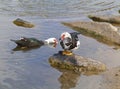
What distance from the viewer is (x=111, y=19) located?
20734mm

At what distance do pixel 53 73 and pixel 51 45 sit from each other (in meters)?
3.03

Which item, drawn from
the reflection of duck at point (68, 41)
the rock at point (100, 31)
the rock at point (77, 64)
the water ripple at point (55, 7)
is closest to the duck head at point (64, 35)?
the reflection of duck at point (68, 41)

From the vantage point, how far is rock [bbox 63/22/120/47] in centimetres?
1673

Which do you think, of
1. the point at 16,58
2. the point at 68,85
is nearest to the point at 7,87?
the point at 68,85

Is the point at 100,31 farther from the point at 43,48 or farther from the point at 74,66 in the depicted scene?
the point at 74,66

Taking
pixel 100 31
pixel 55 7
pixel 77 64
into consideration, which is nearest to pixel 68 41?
pixel 77 64

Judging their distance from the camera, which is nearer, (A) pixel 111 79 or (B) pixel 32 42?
(A) pixel 111 79

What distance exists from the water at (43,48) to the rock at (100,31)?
62 cm

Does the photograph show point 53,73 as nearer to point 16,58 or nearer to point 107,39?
point 16,58

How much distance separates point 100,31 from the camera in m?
17.7

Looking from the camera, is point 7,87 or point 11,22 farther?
point 11,22

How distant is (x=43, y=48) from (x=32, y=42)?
0.51 metres

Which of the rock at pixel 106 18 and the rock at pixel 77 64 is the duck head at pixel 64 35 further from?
the rock at pixel 106 18

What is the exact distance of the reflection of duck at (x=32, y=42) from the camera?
14.4m
